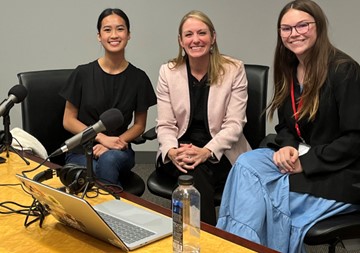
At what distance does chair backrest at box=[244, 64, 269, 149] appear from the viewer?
2662mm

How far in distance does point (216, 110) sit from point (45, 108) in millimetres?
925

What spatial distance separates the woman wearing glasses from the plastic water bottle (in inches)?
28.0

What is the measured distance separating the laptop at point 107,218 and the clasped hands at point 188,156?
86 centimetres

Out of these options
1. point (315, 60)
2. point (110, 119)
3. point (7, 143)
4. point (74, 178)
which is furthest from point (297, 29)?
point (7, 143)

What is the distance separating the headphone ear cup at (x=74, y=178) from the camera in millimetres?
1691

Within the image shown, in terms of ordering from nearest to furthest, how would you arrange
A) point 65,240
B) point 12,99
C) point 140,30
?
1. point 65,240
2. point 12,99
3. point 140,30

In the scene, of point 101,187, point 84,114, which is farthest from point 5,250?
point 84,114

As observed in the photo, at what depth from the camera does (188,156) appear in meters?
2.47

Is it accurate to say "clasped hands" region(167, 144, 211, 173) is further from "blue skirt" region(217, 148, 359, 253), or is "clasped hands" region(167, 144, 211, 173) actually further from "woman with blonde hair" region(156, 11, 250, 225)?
"blue skirt" region(217, 148, 359, 253)

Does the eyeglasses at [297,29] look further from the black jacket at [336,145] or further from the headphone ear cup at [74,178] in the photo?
the headphone ear cup at [74,178]

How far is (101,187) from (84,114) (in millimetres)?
1023

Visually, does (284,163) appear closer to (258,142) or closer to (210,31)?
(258,142)

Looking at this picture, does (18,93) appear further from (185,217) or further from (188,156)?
(185,217)

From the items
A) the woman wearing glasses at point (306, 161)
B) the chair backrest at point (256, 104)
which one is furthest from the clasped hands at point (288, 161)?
the chair backrest at point (256, 104)
